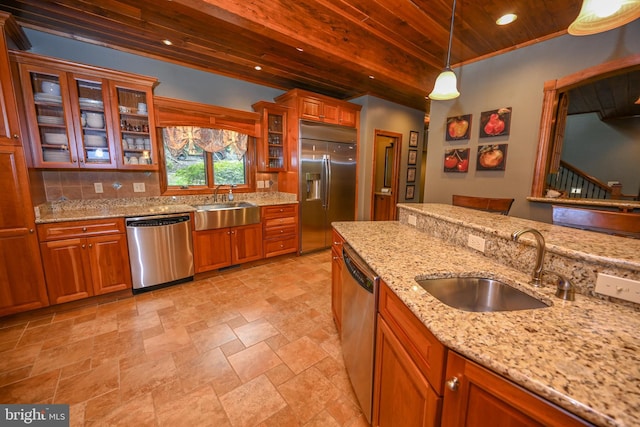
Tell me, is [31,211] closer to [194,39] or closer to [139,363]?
[139,363]

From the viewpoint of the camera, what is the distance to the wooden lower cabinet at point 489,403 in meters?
0.58

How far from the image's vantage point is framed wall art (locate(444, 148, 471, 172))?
331 centimetres

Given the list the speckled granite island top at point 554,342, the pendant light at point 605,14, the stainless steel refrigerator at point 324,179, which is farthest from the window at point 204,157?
the pendant light at point 605,14

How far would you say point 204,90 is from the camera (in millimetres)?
3457

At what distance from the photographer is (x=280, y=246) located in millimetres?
3826

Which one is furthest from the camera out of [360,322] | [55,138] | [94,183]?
[94,183]

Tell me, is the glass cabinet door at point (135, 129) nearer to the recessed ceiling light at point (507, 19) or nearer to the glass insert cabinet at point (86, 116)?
the glass insert cabinet at point (86, 116)

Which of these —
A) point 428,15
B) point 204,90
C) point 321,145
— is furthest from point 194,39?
point 428,15

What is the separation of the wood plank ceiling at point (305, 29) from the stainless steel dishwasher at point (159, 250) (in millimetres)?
1901

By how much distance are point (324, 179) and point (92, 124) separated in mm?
2849

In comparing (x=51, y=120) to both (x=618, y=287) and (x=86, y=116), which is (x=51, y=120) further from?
(x=618, y=287)

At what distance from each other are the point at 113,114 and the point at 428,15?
3.31 metres

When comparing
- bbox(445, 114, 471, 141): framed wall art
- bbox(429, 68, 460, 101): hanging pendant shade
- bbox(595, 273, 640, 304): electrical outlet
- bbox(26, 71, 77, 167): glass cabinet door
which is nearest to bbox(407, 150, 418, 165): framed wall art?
bbox(445, 114, 471, 141): framed wall art

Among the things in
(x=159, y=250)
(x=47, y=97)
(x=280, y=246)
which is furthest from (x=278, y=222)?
(x=47, y=97)
